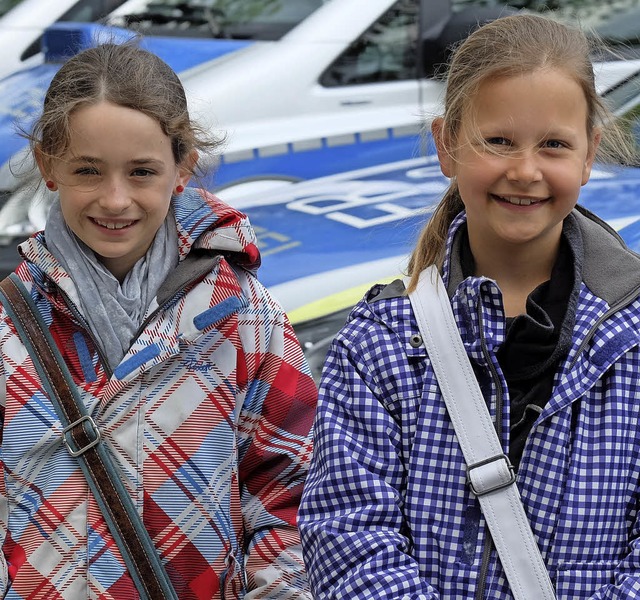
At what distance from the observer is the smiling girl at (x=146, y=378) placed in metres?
1.99

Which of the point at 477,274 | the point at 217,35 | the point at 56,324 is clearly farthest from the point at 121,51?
the point at 217,35

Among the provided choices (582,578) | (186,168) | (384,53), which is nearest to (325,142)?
(384,53)

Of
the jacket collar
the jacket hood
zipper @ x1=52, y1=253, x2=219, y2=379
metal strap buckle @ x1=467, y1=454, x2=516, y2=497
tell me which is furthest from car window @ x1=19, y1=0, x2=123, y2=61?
metal strap buckle @ x1=467, y1=454, x2=516, y2=497

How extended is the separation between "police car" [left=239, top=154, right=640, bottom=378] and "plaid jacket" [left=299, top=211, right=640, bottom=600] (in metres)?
0.90

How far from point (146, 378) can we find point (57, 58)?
247 centimetres

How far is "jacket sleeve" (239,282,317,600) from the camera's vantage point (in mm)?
2064

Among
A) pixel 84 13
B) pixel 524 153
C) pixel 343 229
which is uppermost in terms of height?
pixel 84 13

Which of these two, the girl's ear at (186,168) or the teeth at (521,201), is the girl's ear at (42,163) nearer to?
the girl's ear at (186,168)

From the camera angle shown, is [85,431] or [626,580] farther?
[85,431]

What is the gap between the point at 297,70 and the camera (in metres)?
4.16

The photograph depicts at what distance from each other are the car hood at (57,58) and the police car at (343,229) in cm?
71

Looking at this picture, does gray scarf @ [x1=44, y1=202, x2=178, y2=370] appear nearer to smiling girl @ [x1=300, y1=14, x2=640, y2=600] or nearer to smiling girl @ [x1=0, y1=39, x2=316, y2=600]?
smiling girl @ [x1=0, y1=39, x2=316, y2=600]

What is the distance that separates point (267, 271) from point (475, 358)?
134cm

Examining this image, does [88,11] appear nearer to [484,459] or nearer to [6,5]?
[6,5]
